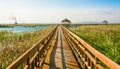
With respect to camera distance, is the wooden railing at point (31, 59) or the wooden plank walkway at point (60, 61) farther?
the wooden plank walkway at point (60, 61)

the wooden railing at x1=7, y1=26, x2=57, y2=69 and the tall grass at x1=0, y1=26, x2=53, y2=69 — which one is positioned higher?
the wooden railing at x1=7, y1=26, x2=57, y2=69

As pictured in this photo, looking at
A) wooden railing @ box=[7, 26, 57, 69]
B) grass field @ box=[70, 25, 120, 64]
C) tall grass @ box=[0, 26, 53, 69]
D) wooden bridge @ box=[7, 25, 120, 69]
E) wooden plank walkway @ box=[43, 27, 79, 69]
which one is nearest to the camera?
wooden railing @ box=[7, 26, 57, 69]

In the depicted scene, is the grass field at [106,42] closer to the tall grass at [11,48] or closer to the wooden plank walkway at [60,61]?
the wooden plank walkway at [60,61]

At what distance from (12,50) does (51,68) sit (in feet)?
19.7

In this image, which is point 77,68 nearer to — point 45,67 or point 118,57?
point 45,67

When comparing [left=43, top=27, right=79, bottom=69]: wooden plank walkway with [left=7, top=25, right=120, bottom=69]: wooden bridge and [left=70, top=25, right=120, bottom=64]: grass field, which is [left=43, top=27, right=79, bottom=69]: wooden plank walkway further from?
[left=70, top=25, right=120, bottom=64]: grass field

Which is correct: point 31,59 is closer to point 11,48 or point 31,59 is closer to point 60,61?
point 60,61

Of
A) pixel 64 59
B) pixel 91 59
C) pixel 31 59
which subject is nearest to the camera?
pixel 91 59

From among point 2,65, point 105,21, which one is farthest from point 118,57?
point 105,21

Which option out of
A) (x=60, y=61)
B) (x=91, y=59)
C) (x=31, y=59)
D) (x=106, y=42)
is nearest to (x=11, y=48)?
(x=60, y=61)

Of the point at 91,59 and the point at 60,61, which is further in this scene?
the point at 60,61

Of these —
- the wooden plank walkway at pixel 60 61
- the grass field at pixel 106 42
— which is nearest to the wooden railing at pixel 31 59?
the wooden plank walkway at pixel 60 61

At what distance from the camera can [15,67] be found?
317 cm

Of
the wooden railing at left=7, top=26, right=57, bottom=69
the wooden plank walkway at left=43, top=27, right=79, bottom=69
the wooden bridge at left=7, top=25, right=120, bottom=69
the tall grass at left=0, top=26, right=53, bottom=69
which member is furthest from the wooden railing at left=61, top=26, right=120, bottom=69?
the tall grass at left=0, top=26, right=53, bottom=69
